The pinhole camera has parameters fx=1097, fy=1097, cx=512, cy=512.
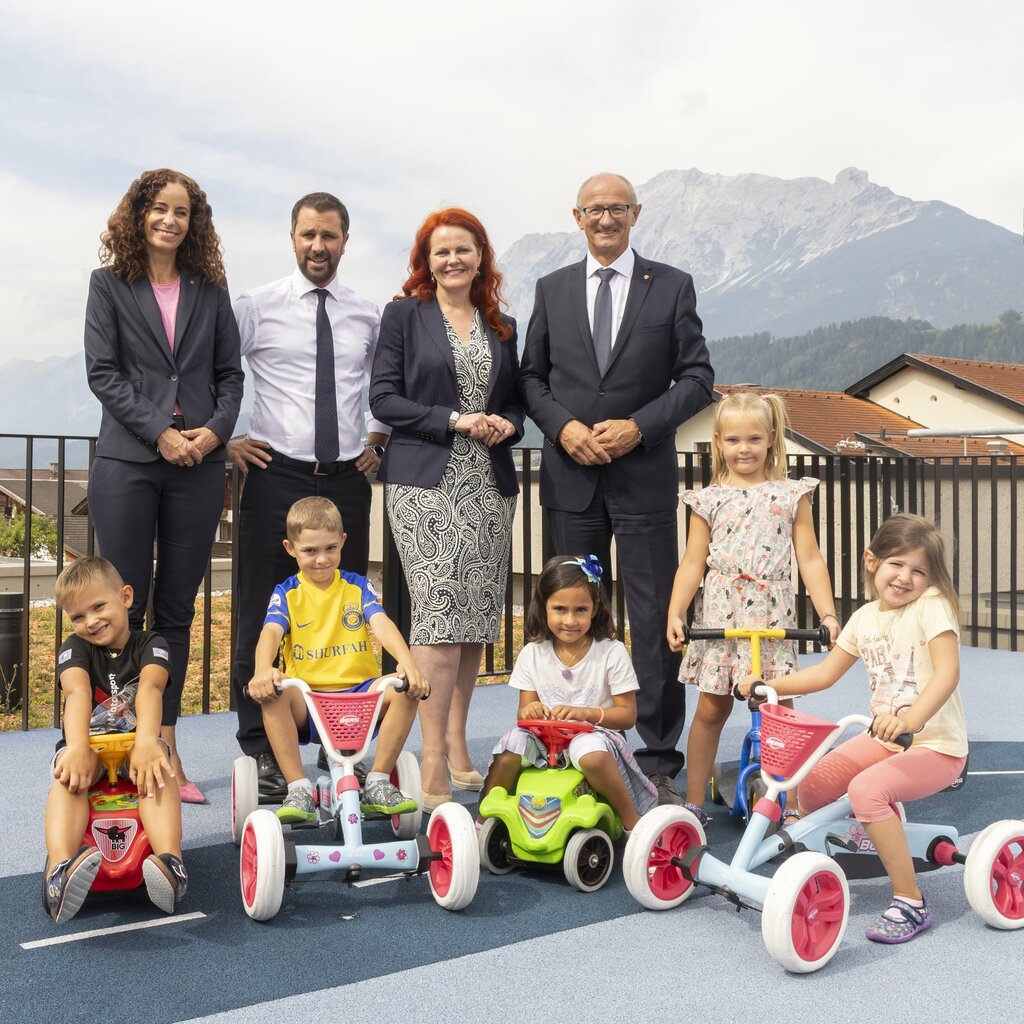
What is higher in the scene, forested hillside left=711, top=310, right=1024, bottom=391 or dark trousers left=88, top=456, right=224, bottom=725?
forested hillside left=711, top=310, right=1024, bottom=391

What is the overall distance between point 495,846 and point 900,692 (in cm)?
110

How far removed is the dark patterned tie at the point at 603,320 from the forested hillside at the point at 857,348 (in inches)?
4816

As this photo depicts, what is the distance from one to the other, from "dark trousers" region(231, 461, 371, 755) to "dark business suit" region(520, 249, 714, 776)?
668 mm

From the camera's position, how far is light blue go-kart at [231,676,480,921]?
2.43 m

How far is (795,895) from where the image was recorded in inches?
85.5

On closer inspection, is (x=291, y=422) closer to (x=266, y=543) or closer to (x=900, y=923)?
(x=266, y=543)

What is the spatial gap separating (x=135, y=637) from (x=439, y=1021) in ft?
4.45

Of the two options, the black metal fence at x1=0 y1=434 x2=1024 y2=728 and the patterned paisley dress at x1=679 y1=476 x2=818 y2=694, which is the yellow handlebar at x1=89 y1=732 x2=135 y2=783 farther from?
the black metal fence at x1=0 y1=434 x2=1024 y2=728

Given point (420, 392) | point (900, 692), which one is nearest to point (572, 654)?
point (900, 692)

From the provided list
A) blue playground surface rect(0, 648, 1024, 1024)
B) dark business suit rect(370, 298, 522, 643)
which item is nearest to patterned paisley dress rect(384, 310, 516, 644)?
dark business suit rect(370, 298, 522, 643)

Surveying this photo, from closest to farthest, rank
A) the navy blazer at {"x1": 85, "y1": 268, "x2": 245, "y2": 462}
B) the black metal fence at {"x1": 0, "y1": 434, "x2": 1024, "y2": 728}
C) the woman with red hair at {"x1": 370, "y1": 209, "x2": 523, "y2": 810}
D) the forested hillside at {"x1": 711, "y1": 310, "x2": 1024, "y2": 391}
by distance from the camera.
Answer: the navy blazer at {"x1": 85, "y1": 268, "x2": 245, "y2": 462} < the woman with red hair at {"x1": 370, "y1": 209, "x2": 523, "y2": 810} < the black metal fence at {"x1": 0, "y1": 434, "x2": 1024, "y2": 728} < the forested hillside at {"x1": 711, "y1": 310, "x2": 1024, "y2": 391}

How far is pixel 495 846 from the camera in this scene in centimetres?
286

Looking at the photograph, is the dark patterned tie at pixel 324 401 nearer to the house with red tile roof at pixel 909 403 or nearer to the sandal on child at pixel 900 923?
the sandal on child at pixel 900 923

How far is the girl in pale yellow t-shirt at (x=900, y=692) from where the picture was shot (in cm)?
247
